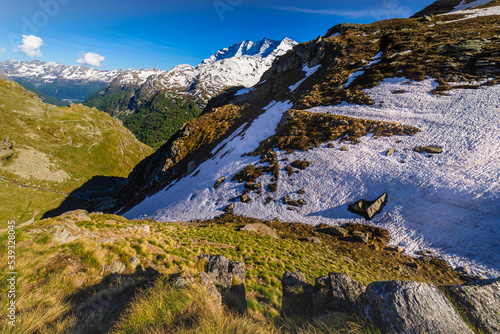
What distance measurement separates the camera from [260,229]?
2066 cm

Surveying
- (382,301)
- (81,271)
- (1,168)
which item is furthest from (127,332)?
(1,168)

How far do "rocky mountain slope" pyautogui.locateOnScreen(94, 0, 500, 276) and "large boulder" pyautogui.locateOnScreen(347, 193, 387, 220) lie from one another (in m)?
0.50

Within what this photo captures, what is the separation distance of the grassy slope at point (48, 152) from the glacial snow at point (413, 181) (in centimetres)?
12789

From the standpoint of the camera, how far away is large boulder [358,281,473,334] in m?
4.78

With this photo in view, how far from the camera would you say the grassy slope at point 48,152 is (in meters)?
105

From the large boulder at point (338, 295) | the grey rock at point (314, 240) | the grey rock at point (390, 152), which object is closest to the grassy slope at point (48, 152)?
the grey rock at point (314, 240)

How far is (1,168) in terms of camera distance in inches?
4486

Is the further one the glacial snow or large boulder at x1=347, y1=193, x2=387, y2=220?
large boulder at x1=347, y1=193, x2=387, y2=220

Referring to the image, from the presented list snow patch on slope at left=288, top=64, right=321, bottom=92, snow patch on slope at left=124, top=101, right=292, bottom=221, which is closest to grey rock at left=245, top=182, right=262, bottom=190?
snow patch on slope at left=124, top=101, right=292, bottom=221

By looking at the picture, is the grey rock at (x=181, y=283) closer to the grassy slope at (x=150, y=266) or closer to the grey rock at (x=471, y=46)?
the grassy slope at (x=150, y=266)

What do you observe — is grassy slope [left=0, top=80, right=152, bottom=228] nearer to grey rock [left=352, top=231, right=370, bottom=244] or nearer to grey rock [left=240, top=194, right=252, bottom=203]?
grey rock [left=240, top=194, right=252, bottom=203]

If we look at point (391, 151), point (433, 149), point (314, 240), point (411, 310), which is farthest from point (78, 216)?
point (433, 149)

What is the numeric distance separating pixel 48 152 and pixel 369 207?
205 metres

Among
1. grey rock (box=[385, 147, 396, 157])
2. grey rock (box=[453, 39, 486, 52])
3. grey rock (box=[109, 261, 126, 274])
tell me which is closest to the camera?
grey rock (box=[109, 261, 126, 274])
